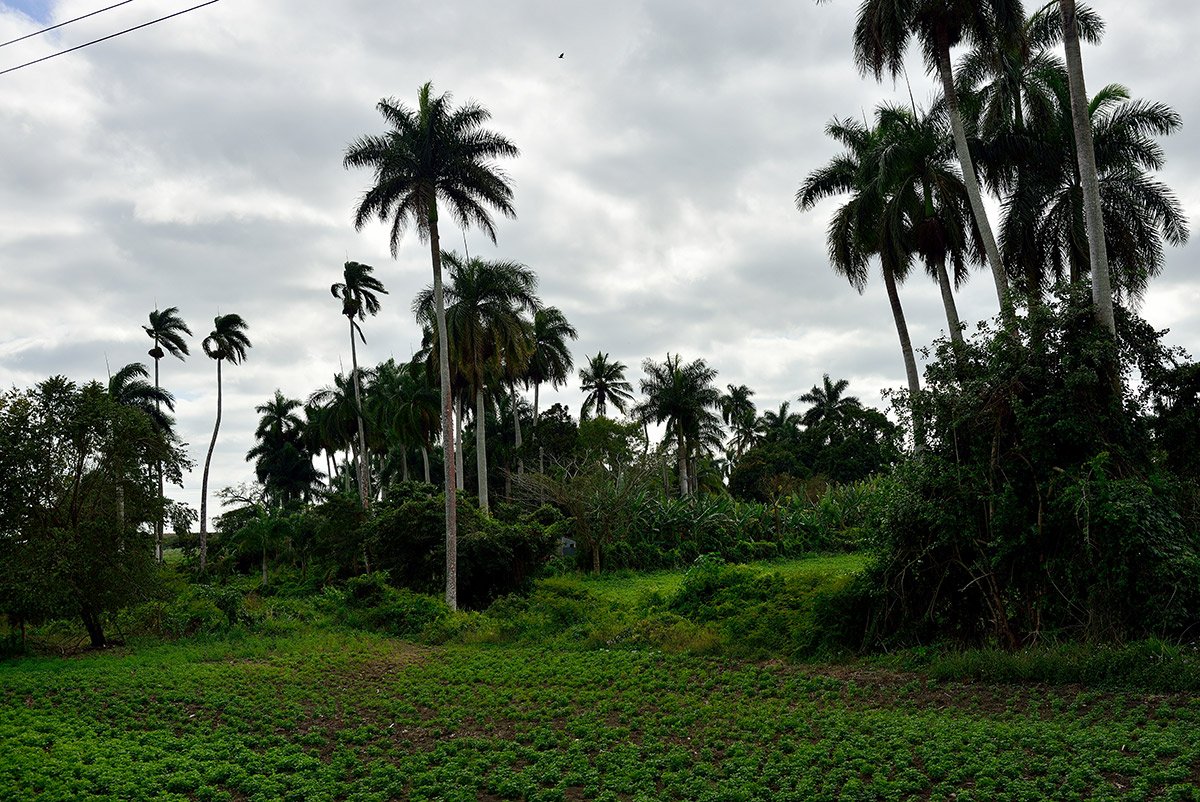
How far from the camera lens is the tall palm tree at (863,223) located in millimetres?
23500

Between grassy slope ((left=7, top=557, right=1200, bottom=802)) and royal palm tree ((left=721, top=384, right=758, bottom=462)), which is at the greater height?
royal palm tree ((left=721, top=384, right=758, bottom=462))

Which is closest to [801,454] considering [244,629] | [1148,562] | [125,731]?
[244,629]

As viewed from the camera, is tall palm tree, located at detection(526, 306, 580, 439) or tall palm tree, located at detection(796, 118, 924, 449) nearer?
tall palm tree, located at detection(796, 118, 924, 449)

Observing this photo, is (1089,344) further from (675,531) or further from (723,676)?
(675,531)

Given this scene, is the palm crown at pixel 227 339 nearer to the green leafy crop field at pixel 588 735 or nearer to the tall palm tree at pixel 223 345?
the tall palm tree at pixel 223 345

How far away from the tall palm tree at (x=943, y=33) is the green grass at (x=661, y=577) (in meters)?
12.0

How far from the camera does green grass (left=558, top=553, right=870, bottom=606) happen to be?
1047 inches

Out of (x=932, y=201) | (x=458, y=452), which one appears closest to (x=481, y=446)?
(x=458, y=452)

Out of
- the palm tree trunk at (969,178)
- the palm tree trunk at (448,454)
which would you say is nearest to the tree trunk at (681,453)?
the palm tree trunk at (448,454)

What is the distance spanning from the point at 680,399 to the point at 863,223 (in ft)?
96.9

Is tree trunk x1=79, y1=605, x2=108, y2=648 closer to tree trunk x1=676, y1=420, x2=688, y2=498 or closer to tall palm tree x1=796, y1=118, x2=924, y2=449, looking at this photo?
tall palm tree x1=796, y1=118, x2=924, y2=449

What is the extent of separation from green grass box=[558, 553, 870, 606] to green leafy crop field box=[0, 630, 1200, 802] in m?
10.4

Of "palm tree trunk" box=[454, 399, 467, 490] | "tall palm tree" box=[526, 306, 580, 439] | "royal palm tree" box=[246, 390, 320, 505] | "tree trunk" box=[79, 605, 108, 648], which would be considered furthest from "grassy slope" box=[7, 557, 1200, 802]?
"royal palm tree" box=[246, 390, 320, 505]

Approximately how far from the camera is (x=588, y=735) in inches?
450
